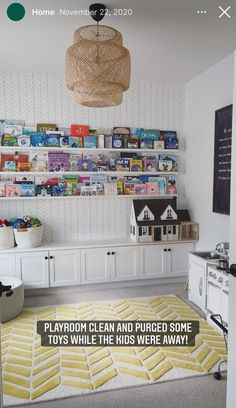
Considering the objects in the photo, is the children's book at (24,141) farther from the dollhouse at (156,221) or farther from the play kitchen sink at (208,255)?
the play kitchen sink at (208,255)

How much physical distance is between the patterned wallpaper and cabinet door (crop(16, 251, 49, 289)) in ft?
1.54

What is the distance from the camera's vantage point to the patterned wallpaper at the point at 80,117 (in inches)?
140

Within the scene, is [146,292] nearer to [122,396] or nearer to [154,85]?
[122,396]

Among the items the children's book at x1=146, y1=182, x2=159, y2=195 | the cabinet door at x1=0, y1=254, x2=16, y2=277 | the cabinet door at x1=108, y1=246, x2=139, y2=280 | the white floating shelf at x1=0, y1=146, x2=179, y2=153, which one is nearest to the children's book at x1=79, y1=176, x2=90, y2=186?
the white floating shelf at x1=0, y1=146, x2=179, y2=153

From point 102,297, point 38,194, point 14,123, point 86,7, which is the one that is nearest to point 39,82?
point 14,123

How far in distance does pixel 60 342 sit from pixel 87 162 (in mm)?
2157

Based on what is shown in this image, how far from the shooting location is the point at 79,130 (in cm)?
370

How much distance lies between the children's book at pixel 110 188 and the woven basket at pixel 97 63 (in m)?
1.71

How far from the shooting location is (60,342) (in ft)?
8.01

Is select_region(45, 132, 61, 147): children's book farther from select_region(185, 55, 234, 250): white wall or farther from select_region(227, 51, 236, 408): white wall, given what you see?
select_region(227, 51, 236, 408): white wall

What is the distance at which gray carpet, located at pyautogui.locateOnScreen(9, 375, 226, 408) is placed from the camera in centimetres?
175

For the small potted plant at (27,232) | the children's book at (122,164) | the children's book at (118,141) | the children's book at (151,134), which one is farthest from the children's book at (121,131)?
the small potted plant at (27,232)

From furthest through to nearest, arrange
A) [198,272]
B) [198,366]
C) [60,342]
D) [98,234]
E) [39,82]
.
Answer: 1. [98,234]
2. [39,82]
3. [198,272]
4. [60,342]
5. [198,366]

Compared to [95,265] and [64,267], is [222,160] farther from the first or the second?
[64,267]
